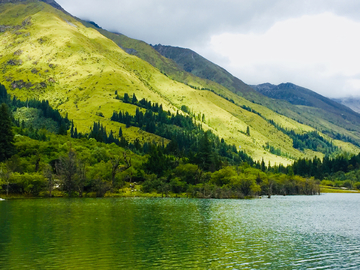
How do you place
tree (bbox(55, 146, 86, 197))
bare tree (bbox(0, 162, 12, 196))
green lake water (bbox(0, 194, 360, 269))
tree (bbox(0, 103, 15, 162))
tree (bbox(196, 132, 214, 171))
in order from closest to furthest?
1. green lake water (bbox(0, 194, 360, 269))
2. bare tree (bbox(0, 162, 12, 196))
3. tree (bbox(55, 146, 86, 197))
4. tree (bbox(0, 103, 15, 162))
5. tree (bbox(196, 132, 214, 171))

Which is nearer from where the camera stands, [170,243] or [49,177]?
[170,243]

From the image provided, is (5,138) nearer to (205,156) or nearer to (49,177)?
(49,177)

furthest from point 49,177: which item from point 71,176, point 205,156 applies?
point 205,156

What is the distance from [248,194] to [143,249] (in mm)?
119610

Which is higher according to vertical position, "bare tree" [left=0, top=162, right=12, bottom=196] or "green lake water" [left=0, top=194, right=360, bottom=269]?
"bare tree" [left=0, top=162, right=12, bottom=196]

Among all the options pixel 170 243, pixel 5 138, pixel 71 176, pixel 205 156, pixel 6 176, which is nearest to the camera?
pixel 170 243

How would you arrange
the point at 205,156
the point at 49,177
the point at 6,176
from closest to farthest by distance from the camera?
the point at 6,176 → the point at 49,177 → the point at 205,156

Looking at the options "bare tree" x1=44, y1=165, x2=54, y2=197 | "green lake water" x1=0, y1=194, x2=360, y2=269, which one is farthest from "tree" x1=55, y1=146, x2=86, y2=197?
"green lake water" x1=0, y1=194, x2=360, y2=269

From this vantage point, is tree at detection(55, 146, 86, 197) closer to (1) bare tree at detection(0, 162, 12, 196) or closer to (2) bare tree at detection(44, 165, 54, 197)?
(2) bare tree at detection(44, 165, 54, 197)

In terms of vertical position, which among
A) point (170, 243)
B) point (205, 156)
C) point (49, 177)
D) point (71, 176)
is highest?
point (205, 156)

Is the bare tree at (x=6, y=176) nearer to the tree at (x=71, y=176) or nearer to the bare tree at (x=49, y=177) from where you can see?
the bare tree at (x=49, y=177)

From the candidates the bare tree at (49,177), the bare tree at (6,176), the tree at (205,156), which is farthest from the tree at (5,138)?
the tree at (205,156)

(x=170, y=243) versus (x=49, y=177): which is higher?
(x=49, y=177)

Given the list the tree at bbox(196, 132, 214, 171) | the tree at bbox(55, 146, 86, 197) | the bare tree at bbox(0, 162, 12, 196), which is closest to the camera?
the bare tree at bbox(0, 162, 12, 196)
